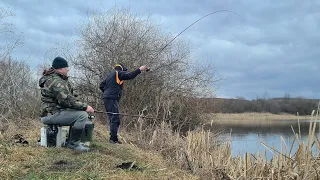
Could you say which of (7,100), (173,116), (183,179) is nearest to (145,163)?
(183,179)

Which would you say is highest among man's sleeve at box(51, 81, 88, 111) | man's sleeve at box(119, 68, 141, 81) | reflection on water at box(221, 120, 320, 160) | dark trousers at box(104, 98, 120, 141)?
man's sleeve at box(119, 68, 141, 81)

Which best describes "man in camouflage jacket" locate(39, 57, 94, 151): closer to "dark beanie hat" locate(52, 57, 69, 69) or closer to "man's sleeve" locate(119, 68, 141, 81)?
"dark beanie hat" locate(52, 57, 69, 69)

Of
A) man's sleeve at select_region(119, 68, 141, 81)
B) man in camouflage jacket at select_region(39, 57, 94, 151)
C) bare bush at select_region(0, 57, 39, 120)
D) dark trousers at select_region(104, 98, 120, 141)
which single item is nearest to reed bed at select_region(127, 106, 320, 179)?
dark trousers at select_region(104, 98, 120, 141)

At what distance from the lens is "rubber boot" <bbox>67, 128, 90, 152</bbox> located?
6156 mm

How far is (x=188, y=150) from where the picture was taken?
7867mm

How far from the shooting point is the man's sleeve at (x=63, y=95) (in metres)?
5.89

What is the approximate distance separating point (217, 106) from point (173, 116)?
12.5 feet

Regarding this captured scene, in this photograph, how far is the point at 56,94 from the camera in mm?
5922

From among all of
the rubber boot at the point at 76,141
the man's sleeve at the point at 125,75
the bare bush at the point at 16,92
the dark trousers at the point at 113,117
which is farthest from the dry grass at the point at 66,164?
the bare bush at the point at 16,92

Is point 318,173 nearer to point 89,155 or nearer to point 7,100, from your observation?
point 89,155

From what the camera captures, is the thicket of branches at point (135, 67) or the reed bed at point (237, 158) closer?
the reed bed at point (237, 158)


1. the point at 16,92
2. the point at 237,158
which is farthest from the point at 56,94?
the point at 16,92

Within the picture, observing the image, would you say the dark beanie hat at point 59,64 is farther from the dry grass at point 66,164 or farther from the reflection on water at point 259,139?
the reflection on water at point 259,139

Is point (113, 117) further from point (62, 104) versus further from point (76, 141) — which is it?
point (62, 104)
